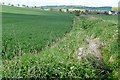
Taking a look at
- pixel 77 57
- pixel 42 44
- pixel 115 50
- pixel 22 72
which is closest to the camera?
pixel 22 72

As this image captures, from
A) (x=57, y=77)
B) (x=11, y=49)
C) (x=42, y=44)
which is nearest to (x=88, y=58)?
(x=57, y=77)

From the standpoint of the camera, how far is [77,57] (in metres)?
11.4

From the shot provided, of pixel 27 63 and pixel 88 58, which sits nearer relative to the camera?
pixel 27 63

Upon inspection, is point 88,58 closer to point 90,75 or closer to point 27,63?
point 90,75

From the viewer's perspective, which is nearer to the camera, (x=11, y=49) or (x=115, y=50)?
(x=115, y=50)

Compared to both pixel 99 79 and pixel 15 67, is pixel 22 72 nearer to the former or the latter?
pixel 15 67

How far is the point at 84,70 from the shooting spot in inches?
360

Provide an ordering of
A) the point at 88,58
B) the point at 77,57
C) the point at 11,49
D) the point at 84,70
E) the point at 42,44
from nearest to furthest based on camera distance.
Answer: the point at 84,70, the point at 88,58, the point at 77,57, the point at 11,49, the point at 42,44

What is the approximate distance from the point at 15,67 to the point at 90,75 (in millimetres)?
1927

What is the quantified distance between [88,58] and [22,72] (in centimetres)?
242

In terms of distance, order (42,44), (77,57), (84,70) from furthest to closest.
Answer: (42,44) → (77,57) → (84,70)

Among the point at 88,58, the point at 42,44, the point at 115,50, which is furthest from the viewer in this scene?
the point at 42,44

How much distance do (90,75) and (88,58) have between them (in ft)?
4.18

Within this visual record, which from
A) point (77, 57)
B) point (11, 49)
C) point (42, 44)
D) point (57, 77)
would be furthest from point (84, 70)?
point (42, 44)
